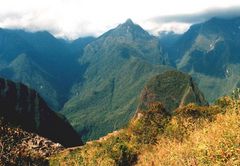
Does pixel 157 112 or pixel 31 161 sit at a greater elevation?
pixel 31 161

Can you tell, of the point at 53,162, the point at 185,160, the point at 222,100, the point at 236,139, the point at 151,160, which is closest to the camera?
the point at 236,139

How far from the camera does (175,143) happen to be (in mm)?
69938

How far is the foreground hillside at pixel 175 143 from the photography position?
4009 cm

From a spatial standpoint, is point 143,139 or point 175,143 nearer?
point 175,143

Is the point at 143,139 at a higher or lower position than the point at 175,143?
lower

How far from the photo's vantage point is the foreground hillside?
4009cm

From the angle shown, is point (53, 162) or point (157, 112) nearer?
point (53, 162)

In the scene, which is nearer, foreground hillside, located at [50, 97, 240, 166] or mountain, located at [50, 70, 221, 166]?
foreground hillside, located at [50, 97, 240, 166]

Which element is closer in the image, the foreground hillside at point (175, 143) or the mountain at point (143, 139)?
the foreground hillside at point (175, 143)

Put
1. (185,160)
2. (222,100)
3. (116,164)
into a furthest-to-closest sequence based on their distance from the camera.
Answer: (222,100), (116,164), (185,160)

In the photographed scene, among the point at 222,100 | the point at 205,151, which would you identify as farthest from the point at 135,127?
the point at 205,151

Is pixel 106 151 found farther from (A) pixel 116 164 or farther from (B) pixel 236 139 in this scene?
(B) pixel 236 139

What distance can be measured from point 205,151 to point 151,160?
30.9m

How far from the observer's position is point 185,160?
53.3 m
